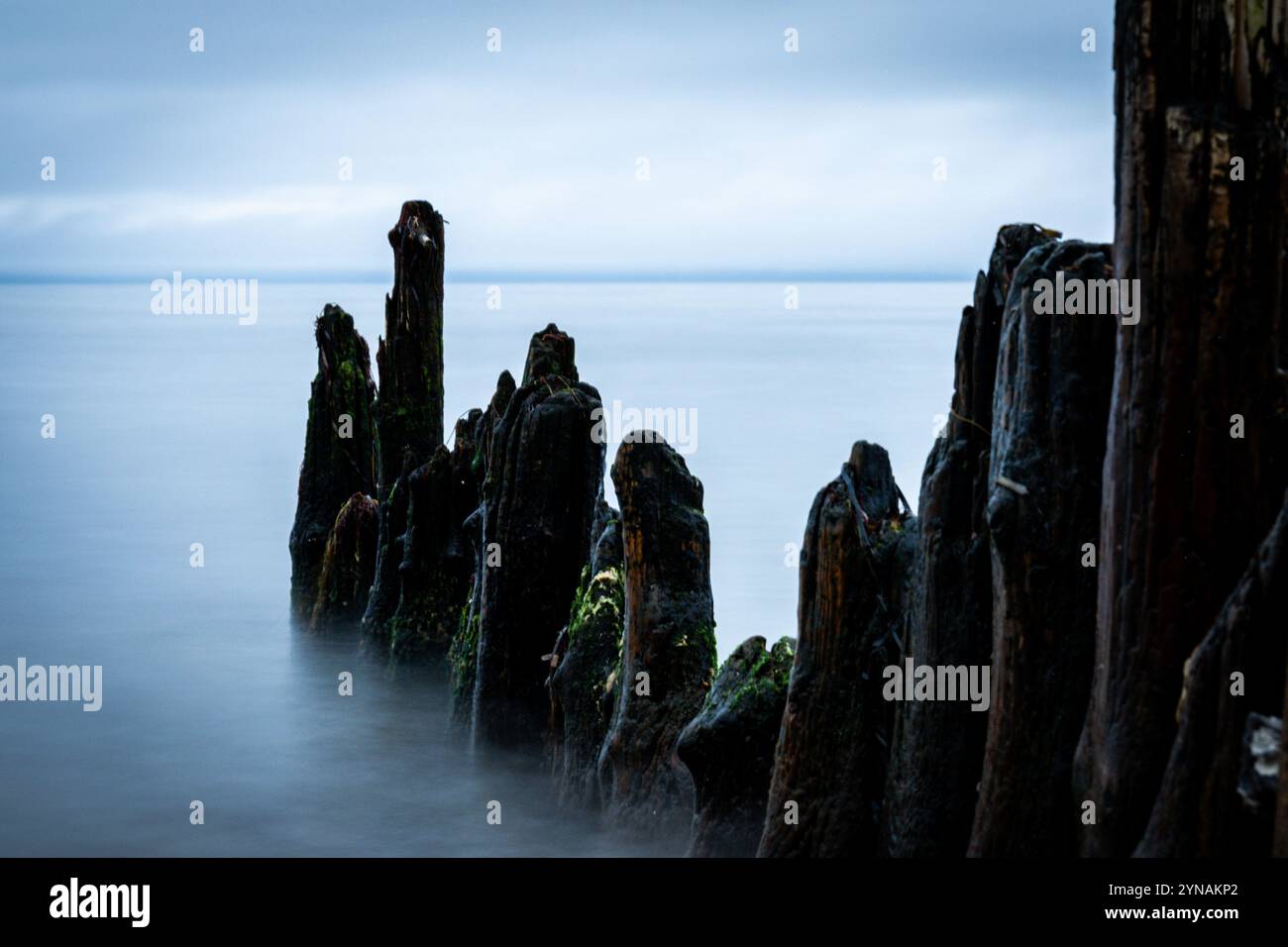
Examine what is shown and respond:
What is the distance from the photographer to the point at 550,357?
1584cm

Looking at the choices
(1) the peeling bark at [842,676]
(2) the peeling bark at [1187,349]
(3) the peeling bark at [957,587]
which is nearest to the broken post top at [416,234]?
(1) the peeling bark at [842,676]

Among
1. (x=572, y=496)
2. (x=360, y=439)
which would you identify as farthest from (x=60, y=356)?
(x=572, y=496)

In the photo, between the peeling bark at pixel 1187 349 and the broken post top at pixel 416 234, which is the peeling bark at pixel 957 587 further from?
the broken post top at pixel 416 234

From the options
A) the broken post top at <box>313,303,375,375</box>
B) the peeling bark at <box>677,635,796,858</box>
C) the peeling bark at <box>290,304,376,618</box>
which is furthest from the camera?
the peeling bark at <box>290,304,376,618</box>

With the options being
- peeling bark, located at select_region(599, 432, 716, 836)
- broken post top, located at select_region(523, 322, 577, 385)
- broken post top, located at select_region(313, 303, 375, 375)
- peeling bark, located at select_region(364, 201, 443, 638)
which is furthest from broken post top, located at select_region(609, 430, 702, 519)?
broken post top, located at select_region(313, 303, 375, 375)

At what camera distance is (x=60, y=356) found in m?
94.0

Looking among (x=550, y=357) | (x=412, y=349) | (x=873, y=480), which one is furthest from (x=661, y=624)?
(x=412, y=349)

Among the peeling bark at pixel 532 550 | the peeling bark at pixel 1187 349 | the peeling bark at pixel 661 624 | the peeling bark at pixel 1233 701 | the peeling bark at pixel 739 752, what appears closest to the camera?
the peeling bark at pixel 1233 701

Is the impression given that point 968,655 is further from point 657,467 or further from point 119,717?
point 119,717

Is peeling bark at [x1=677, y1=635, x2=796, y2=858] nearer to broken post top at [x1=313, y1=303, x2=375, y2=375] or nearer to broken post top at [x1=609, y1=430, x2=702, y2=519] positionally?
broken post top at [x1=609, y1=430, x2=702, y2=519]

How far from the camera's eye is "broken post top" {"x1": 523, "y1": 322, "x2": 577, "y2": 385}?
15.7 meters

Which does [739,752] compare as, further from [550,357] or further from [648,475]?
[550,357]

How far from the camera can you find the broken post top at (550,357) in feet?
51.6
